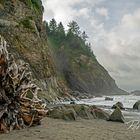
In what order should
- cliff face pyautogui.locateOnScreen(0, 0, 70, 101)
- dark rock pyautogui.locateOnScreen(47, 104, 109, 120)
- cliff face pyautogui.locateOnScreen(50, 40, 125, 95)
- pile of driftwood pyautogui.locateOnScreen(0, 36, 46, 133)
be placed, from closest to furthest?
pile of driftwood pyautogui.locateOnScreen(0, 36, 46, 133) → dark rock pyautogui.locateOnScreen(47, 104, 109, 120) → cliff face pyautogui.locateOnScreen(0, 0, 70, 101) → cliff face pyautogui.locateOnScreen(50, 40, 125, 95)

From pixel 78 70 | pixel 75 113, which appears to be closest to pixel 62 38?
pixel 78 70

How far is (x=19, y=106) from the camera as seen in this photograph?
1891 centimetres

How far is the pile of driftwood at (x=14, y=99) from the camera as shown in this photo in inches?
701

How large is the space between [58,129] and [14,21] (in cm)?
4353

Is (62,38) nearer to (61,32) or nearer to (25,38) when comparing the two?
(61,32)

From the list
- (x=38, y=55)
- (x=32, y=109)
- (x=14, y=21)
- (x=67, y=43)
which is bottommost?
(x=32, y=109)

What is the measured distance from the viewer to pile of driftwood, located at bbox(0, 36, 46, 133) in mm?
17812

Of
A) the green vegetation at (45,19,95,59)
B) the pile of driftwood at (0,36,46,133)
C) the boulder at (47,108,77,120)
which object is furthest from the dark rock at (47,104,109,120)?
the green vegetation at (45,19,95,59)

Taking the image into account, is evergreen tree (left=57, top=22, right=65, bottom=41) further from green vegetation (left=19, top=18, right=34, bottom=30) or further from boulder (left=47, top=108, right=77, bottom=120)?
boulder (left=47, top=108, right=77, bottom=120)

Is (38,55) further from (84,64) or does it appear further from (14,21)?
(84,64)

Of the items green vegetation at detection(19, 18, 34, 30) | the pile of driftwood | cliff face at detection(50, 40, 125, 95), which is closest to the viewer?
the pile of driftwood

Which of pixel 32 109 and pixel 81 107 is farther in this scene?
pixel 81 107

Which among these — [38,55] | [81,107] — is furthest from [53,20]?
[81,107]

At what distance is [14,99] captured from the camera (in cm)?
1855
